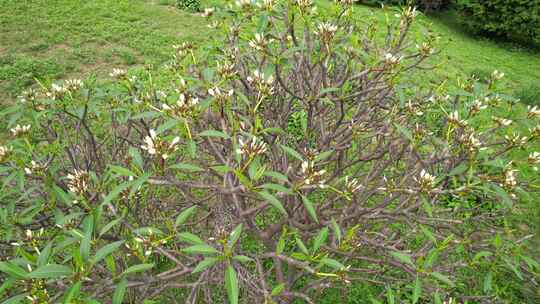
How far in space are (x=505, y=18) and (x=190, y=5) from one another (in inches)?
309

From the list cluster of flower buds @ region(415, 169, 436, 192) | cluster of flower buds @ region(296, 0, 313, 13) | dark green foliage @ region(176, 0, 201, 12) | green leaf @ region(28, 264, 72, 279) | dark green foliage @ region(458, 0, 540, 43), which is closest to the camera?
green leaf @ region(28, 264, 72, 279)

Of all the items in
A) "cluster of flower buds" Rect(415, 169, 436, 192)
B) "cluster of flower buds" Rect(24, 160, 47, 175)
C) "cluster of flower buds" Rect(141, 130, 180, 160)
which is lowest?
"cluster of flower buds" Rect(24, 160, 47, 175)

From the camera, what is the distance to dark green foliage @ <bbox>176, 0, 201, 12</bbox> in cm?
890

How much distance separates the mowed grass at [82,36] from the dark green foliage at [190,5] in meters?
0.25

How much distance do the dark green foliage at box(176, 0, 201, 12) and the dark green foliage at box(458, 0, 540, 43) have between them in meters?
6.89

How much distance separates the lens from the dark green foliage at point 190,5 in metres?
8.90

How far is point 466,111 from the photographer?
7.52ft

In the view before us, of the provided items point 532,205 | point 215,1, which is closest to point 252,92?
point 532,205

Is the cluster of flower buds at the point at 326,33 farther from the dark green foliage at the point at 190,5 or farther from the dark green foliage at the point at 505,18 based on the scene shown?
the dark green foliage at the point at 505,18

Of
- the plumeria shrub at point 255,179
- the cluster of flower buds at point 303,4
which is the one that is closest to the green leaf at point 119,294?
the plumeria shrub at point 255,179

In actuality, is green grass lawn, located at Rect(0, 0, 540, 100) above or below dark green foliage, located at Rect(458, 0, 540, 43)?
below

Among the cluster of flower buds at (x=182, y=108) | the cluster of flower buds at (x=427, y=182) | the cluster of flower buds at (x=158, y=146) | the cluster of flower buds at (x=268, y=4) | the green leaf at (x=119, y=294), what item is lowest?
the green leaf at (x=119, y=294)

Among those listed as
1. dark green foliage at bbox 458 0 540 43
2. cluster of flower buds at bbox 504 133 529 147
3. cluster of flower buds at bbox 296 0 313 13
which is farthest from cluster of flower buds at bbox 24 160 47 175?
dark green foliage at bbox 458 0 540 43

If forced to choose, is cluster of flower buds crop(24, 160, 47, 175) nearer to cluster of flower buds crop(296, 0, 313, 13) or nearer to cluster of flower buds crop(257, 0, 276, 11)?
cluster of flower buds crop(257, 0, 276, 11)
